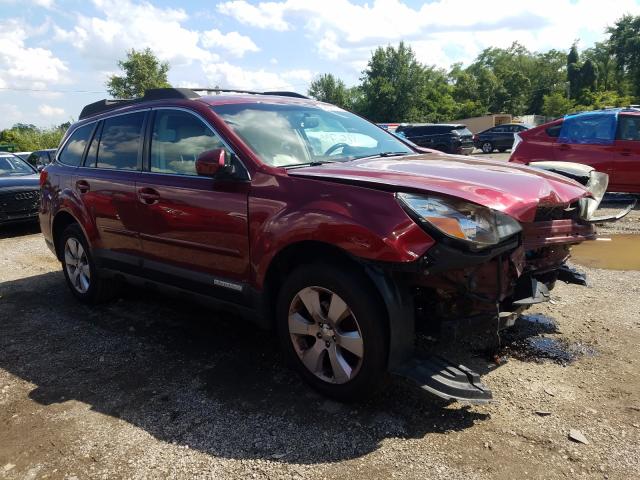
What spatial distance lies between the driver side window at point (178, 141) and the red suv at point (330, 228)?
2 cm

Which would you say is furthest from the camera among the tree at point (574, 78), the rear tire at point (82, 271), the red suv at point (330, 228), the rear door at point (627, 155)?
the tree at point (574, 78)

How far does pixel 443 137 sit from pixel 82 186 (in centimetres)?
2032

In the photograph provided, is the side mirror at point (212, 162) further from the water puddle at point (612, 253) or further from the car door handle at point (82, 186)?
the water puddle at point (612, 253)

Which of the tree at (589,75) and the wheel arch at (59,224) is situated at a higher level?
the tree at (589,75)

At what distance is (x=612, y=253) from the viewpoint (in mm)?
6414

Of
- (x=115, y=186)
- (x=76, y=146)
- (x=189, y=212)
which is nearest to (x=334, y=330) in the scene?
(x=189, y=212)

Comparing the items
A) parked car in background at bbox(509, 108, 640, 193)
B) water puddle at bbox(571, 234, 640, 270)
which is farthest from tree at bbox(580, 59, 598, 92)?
water puddle at bbox(571, 234, 640, 270)

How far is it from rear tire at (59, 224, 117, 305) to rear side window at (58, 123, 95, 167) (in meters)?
0.66

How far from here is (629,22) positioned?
4947 cm

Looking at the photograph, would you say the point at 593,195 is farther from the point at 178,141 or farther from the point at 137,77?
the point at 137,77

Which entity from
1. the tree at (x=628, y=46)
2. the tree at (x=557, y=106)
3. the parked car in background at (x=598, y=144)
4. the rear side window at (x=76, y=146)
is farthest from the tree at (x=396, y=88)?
the rear side window at (x=76, y=146)

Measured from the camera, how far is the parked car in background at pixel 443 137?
2300 centimetres

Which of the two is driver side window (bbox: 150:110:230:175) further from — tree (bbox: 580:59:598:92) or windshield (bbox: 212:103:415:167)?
tree (bbox: 580:59:598:92)

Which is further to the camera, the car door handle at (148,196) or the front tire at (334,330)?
the car door handle at (148,196)
